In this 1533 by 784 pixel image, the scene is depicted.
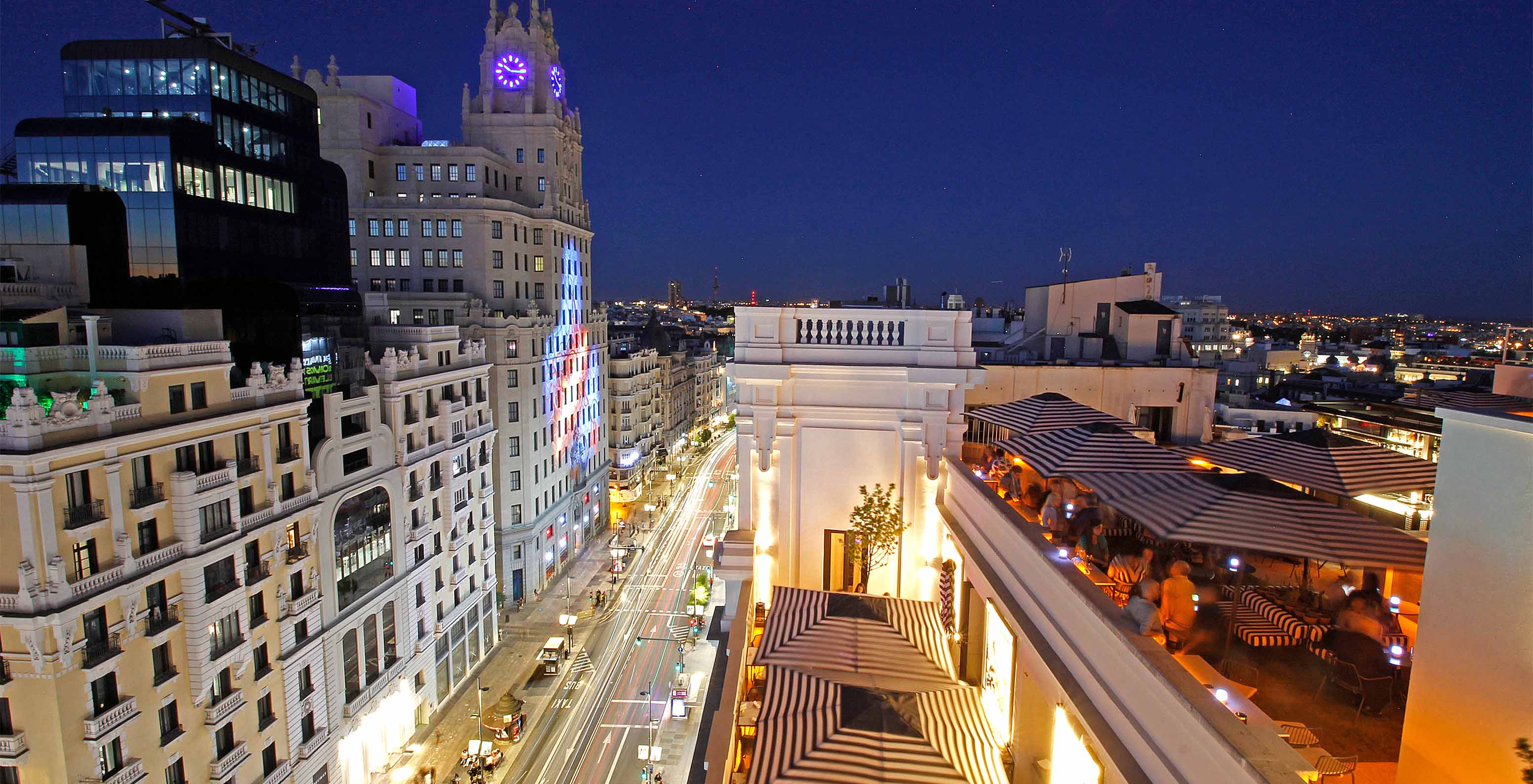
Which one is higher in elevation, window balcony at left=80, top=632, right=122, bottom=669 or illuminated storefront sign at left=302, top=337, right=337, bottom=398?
illuminated storefront sign at left=302, top=337, right=337, bottom=398

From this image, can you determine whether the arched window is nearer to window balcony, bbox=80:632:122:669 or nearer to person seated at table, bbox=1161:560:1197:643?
window balcony, bbox=80:632:122:669

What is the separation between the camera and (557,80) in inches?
2557

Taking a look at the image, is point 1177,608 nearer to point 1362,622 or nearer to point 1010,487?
point 1362,622

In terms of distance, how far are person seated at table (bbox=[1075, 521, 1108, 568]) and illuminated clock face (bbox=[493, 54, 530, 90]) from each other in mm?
63739

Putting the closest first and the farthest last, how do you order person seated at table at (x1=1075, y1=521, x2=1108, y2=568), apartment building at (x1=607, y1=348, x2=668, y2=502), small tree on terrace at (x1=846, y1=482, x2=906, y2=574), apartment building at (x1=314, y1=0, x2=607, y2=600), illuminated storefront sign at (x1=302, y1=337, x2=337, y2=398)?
person seated at table at (x1=1075, y1=521, x2=1108, y2=568)
small tree on terrace at (x1=846, y1=482, x2=906, y2=574)
illuminated storefront sign at (x1=302, y1=337, x2=337, y2=398)
apartment building at (x1=314, y1=0, x2=607, y2=600)
apartment building at (x1=607, y1=348, x2=668, y2=502)

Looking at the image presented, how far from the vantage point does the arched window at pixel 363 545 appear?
1214 inches

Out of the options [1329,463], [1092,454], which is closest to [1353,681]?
[1329,463]

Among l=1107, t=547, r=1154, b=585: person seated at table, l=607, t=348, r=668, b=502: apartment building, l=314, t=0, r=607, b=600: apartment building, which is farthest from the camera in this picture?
l=607, t=348, r=668, b=502: apartment building

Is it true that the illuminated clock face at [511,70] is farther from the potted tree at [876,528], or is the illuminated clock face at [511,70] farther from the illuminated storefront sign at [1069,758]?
the illuminated storefront sign at [1069,758]

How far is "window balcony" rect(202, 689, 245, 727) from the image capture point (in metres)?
24.1

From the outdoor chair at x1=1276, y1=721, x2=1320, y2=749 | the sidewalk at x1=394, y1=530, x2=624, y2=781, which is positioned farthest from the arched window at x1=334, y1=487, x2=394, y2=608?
the outdoor chair at x1=1276, y1=721, x2=1320, y2=749

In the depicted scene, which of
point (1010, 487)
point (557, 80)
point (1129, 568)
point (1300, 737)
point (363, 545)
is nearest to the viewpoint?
point (1300, 737)

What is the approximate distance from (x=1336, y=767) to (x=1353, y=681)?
243 centimetres

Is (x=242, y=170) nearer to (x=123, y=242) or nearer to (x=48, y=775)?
(x=123, y=242)
